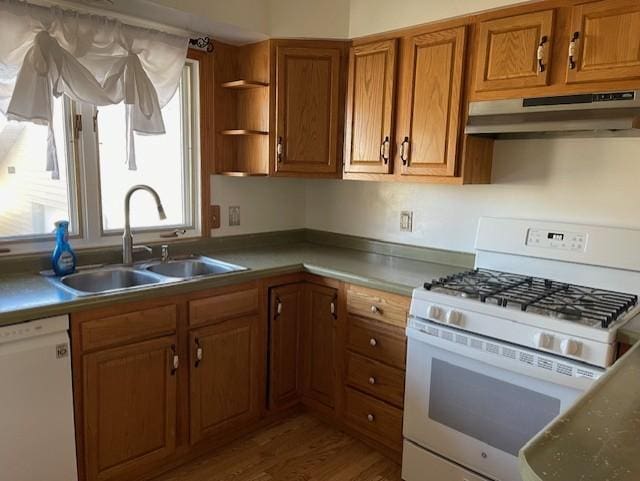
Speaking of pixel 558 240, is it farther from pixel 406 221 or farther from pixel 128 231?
pixel 128 231

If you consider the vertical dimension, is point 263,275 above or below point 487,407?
above

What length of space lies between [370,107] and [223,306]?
128cm

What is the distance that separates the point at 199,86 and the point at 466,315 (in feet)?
6.27

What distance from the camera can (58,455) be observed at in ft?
5.65

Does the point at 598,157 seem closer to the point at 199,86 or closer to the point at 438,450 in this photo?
the point at 438,450

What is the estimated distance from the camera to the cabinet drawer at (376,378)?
216cm

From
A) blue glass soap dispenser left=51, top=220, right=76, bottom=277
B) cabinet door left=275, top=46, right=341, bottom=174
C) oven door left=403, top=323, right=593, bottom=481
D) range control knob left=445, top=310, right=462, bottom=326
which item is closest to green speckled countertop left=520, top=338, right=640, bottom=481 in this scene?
oven door left=403, top=323, right=593, bottom=481

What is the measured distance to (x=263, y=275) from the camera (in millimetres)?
2338

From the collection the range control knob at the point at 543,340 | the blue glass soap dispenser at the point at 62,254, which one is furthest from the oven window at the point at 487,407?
the blue glass soap dispenser at the point at 62,254

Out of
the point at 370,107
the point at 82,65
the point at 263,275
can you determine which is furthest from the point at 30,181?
the point at 370,107

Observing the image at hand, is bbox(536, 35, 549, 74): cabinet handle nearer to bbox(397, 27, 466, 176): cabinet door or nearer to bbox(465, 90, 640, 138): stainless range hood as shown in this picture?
bbox(465, 90, 640, 138): stainless range hood

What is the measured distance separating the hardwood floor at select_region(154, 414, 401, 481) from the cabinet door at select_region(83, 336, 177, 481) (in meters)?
0.23

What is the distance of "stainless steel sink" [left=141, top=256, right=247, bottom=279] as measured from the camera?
241 cm

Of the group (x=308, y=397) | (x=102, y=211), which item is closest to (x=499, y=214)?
(x=308, y=397)
